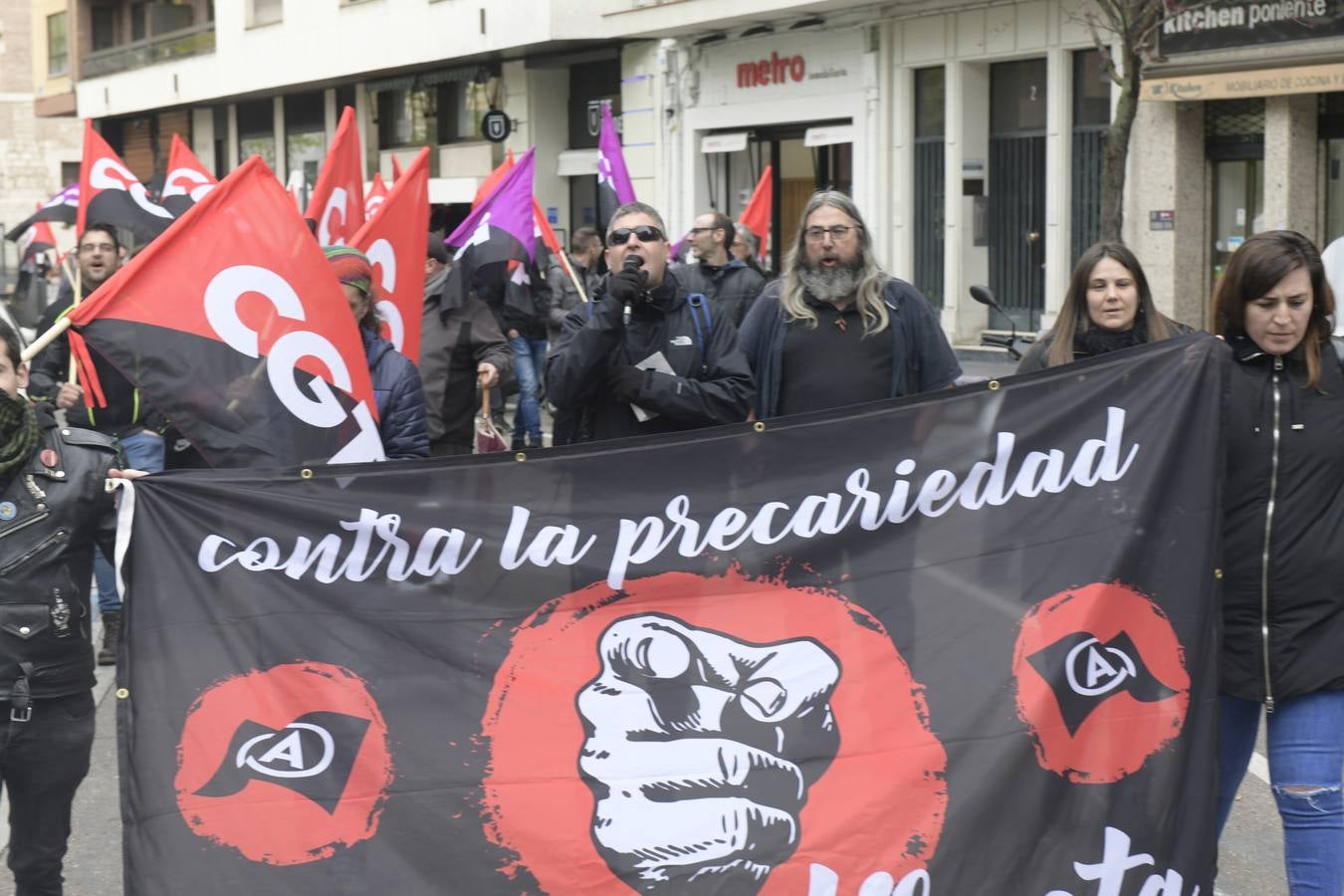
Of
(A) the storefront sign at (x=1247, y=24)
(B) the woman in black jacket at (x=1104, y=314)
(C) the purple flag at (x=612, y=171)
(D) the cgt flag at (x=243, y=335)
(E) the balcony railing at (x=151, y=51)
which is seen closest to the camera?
(D) the cgt flag at (x=243, y=335)

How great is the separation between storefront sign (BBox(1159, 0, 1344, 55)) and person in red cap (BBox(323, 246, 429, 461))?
11.3 metres

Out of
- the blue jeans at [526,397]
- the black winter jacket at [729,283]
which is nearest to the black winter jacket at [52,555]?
the black winter jacket at [729,283]

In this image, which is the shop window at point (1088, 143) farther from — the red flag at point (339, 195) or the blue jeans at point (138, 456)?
the blue jeans at point (138, 456)

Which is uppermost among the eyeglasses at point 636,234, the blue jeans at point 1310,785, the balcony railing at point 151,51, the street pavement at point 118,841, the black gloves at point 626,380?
the balcony railing at point 151,51

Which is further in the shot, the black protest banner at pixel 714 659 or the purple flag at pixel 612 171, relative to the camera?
the purple flag at pixel 612 171

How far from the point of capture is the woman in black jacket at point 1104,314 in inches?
192

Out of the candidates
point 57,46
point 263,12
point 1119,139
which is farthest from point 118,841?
point 57,46

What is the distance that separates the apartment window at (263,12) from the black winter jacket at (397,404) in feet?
95.7

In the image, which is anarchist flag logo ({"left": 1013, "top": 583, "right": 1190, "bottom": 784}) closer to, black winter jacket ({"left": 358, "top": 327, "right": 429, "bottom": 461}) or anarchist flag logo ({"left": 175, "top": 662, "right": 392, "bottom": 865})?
anarchist flag logo ({"left": 175, "top": 662, "right": 392, "bottom": 865})

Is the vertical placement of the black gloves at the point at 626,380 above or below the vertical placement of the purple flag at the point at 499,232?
below

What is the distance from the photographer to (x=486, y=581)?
412cm

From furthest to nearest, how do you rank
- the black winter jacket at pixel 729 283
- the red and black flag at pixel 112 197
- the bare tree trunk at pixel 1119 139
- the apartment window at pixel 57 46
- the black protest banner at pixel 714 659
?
the apartment window at pixel 57 46 → the bare tree trunk at pixel 1119 139 → the black winter jacket at pixel 729 283 → the red and black flag at pixel 112 197 → the black protest banner at pixel 714 659

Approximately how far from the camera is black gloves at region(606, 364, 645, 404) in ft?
17.0

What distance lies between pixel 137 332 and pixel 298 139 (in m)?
31.5
